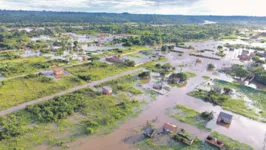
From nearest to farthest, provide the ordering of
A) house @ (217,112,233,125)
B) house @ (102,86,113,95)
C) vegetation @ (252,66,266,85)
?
house @ (217,112,233,125)
house @ (102,86,113,95)
vegetation @ (252,66,266,85)

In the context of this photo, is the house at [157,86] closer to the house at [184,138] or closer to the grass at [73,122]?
the grass at [73,122]

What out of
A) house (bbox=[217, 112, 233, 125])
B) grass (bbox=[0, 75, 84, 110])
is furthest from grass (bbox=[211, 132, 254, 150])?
grass (bbox=[0, 75, 84, 110])

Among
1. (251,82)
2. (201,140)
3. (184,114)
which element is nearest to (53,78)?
(184,114)

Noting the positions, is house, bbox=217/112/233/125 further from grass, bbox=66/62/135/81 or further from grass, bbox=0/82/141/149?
grass, bbox=66/62/135/81

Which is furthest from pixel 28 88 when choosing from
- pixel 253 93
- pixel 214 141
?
pixel 253 93

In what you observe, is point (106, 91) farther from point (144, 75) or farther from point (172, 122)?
point (172, 122)
